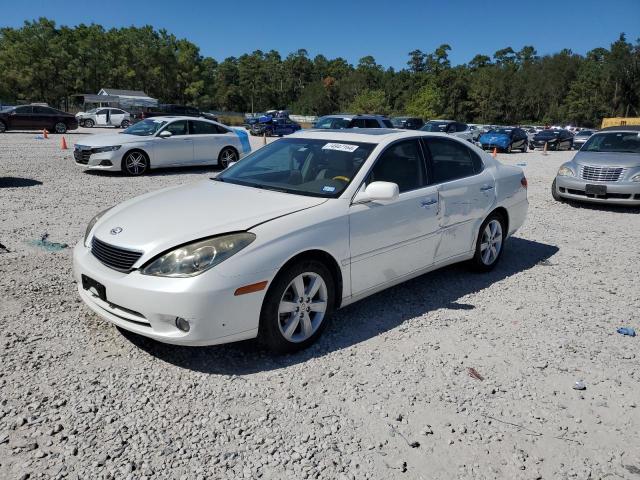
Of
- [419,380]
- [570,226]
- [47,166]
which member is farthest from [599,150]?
[47,166]

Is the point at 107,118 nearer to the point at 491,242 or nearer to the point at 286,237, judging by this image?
the point at 491,242

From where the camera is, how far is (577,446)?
2824 millimetres

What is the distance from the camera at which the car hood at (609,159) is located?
9562mm

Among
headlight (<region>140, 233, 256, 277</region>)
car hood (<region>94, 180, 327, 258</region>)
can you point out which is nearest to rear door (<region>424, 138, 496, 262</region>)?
car hood (<region>94, 180, 327, 258</region>)

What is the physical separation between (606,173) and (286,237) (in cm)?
840

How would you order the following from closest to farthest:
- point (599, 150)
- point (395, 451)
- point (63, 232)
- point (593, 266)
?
point (395, 451)
point (593, 266)
point (63, 232)
point (599, 150)

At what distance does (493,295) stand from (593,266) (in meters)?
1.89

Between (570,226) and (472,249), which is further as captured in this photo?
(570,226)

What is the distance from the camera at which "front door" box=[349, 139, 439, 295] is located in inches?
157

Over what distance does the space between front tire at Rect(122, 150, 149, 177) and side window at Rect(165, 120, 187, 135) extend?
42.5 inches

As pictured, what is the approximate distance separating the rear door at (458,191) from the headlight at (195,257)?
222 centimetres

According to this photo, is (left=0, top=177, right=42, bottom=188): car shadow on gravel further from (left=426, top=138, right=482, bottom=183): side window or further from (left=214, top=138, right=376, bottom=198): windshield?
(left=426, top=138, right=482, bottom=183): side window

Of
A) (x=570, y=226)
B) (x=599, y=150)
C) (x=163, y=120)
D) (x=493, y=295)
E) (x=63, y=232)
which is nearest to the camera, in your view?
(x=493, y=295)

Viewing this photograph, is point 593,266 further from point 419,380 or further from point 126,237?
point 126,237
